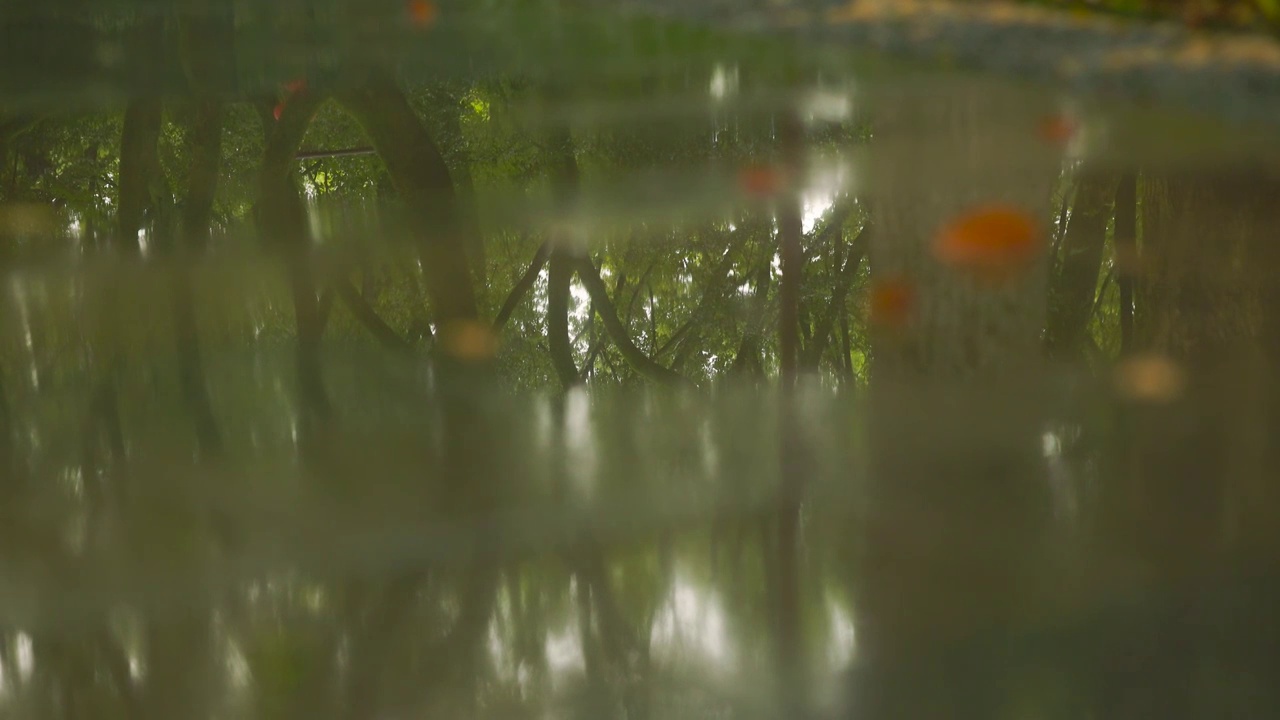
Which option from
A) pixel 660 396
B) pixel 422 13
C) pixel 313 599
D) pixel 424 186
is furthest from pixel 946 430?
pixel 422 13

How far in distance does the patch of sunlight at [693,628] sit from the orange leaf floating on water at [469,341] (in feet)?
2.68

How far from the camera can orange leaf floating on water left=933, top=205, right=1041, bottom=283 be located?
2.45 meters

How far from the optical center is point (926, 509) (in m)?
1.81

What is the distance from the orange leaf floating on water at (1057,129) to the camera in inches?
114

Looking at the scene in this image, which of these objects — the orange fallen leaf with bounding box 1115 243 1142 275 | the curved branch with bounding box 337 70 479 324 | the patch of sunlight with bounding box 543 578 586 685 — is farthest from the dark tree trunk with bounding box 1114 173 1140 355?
the curved branch with bounding box 337 70 479 324

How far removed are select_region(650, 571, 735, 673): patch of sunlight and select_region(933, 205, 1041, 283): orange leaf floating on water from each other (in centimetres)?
105

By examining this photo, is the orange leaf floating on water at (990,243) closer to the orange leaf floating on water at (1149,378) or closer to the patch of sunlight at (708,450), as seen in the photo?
the orange leaf floating on water at (1149,378)

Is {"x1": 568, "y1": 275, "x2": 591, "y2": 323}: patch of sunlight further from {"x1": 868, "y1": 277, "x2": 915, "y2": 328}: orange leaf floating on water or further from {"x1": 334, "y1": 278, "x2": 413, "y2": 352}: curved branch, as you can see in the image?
{"x1": 868, "y1": 277, "x2": 915, "y2": 328}: orange leaf floating on water

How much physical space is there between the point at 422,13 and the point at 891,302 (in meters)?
3.59

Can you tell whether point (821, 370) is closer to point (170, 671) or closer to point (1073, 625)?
point (1073, 625)

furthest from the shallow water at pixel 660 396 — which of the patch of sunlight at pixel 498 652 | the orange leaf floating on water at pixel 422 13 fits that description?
the orange leaf floating on water at pixel 422 13

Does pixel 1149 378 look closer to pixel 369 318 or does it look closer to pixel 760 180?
pixel 760 180

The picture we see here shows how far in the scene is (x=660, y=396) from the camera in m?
2.22

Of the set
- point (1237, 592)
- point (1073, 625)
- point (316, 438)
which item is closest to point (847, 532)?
point (1073, 625)
